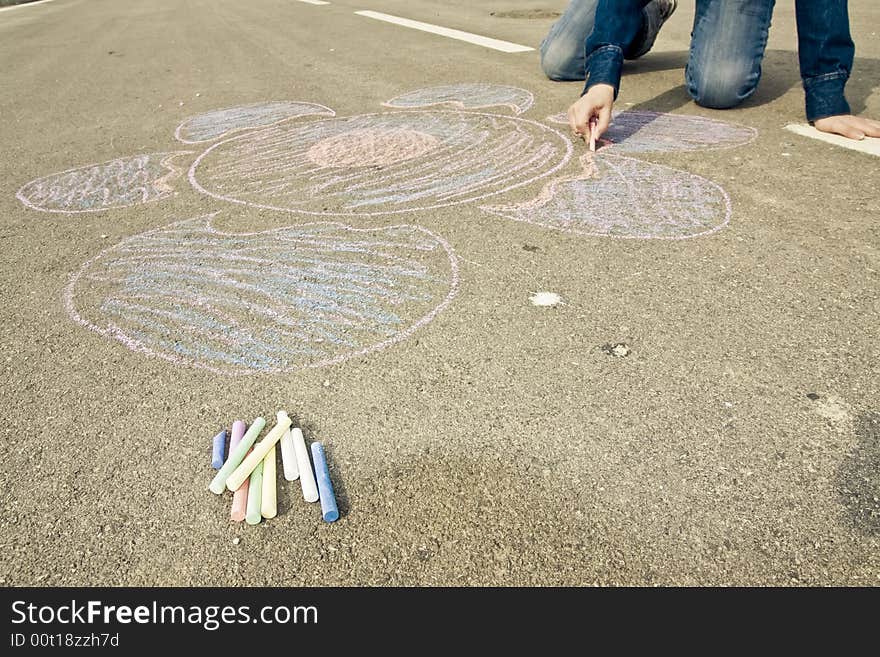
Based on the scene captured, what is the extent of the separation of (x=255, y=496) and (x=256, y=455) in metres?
0.12

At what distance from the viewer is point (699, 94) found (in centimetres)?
406

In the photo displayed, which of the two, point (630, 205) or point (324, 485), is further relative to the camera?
point (630, 205)

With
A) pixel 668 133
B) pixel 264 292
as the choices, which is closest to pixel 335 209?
pixel 264 292

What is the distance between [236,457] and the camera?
1609 millimetres

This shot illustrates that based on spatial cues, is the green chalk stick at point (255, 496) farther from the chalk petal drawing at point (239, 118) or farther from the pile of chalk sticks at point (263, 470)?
the chalk petal drawing at point (239, 118)

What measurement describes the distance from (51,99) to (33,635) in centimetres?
574

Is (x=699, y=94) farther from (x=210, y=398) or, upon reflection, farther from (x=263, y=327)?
(x=210, y=398)

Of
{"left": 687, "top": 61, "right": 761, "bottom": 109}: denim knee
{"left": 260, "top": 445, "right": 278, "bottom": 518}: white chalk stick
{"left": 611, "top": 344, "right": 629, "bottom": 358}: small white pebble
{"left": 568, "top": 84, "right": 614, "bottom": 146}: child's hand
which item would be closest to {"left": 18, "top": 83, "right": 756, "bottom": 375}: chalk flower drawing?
{"left": 568, "top": 84, "right": 614, "bottom": 146}: child's hand

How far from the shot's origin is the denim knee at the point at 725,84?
12.8 feet

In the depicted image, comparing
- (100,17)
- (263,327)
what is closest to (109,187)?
(263,327)

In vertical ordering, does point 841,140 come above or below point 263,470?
above

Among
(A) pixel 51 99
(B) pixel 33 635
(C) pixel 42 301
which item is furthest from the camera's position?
(A) pixel 51 99

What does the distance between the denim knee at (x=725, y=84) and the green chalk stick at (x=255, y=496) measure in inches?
148

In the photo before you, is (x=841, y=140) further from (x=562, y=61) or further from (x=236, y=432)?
(x=236, y=432)
